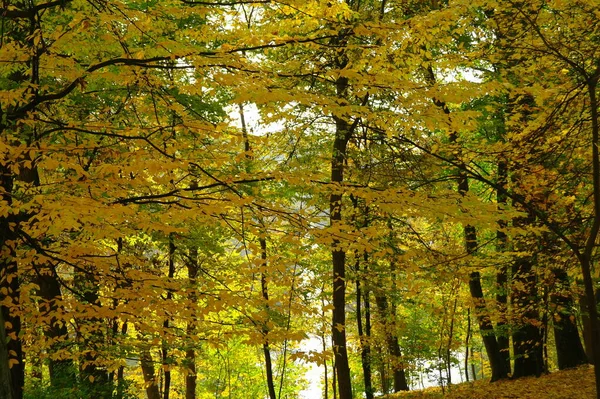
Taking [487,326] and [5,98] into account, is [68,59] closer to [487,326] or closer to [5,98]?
[5,98]

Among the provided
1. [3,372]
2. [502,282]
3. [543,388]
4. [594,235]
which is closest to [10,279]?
[3,372]

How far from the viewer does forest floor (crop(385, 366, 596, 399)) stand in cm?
988

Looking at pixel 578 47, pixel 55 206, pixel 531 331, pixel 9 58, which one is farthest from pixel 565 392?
pixel 9 58

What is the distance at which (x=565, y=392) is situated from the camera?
32.7ft

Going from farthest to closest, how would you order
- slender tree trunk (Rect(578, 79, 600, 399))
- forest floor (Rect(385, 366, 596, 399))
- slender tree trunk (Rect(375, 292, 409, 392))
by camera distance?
slender tree trunk (Rect(375, 292, 409, 392))
forest floor (Rect(385, 366, 596, 399))
slender tree trunk (Rect(578, 79, 600, 399))

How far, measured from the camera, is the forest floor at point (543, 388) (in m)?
9.88

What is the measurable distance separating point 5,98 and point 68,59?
800 mm

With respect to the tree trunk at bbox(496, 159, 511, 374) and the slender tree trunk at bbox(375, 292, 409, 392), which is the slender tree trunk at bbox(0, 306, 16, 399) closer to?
the tree trunk at bbox(496, 159, 511, 374)

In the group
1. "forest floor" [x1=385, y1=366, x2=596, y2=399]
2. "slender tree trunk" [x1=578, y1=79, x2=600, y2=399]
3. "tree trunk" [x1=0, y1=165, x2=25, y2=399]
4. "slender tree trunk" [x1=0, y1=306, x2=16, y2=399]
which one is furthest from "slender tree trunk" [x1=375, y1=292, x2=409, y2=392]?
"slender tree trunk" [x1=0, y1=306, x2=16, y2=399]

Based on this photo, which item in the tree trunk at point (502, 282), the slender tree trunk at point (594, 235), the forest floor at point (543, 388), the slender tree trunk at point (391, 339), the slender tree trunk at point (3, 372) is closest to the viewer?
the slender tree trunk at point (3, 372)

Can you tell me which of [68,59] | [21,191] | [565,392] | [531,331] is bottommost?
[565,392]

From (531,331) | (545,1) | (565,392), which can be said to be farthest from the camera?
(531,331)

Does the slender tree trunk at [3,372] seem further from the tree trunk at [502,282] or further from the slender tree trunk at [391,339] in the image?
the slender tree trunk at [391,339]

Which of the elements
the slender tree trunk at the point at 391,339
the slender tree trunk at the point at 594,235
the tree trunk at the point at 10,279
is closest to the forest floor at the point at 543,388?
the slender tree trunk at the point at 391,339
